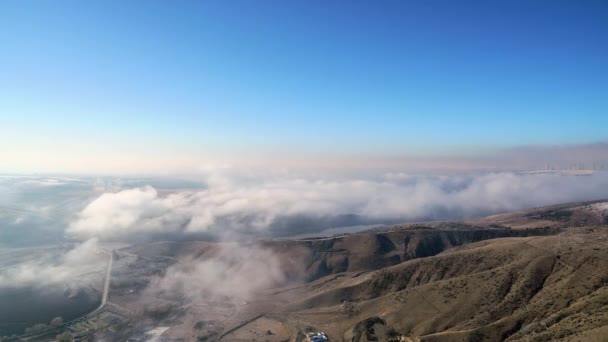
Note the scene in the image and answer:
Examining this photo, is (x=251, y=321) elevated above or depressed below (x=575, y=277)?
below

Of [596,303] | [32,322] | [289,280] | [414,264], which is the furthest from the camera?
[289,280]

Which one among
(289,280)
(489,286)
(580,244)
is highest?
(580,244)

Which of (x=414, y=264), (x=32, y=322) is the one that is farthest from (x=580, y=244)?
(x=32, y=322)

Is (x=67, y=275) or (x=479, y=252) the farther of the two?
(x=67, y=275)

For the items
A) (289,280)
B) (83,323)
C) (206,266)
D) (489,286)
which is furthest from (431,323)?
(206,266)

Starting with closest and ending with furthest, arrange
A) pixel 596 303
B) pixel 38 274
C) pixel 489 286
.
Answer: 1. pixel 596 303
2. pixel 489 286
3. pixel 38 274

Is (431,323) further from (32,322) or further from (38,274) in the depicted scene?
(38,274)
